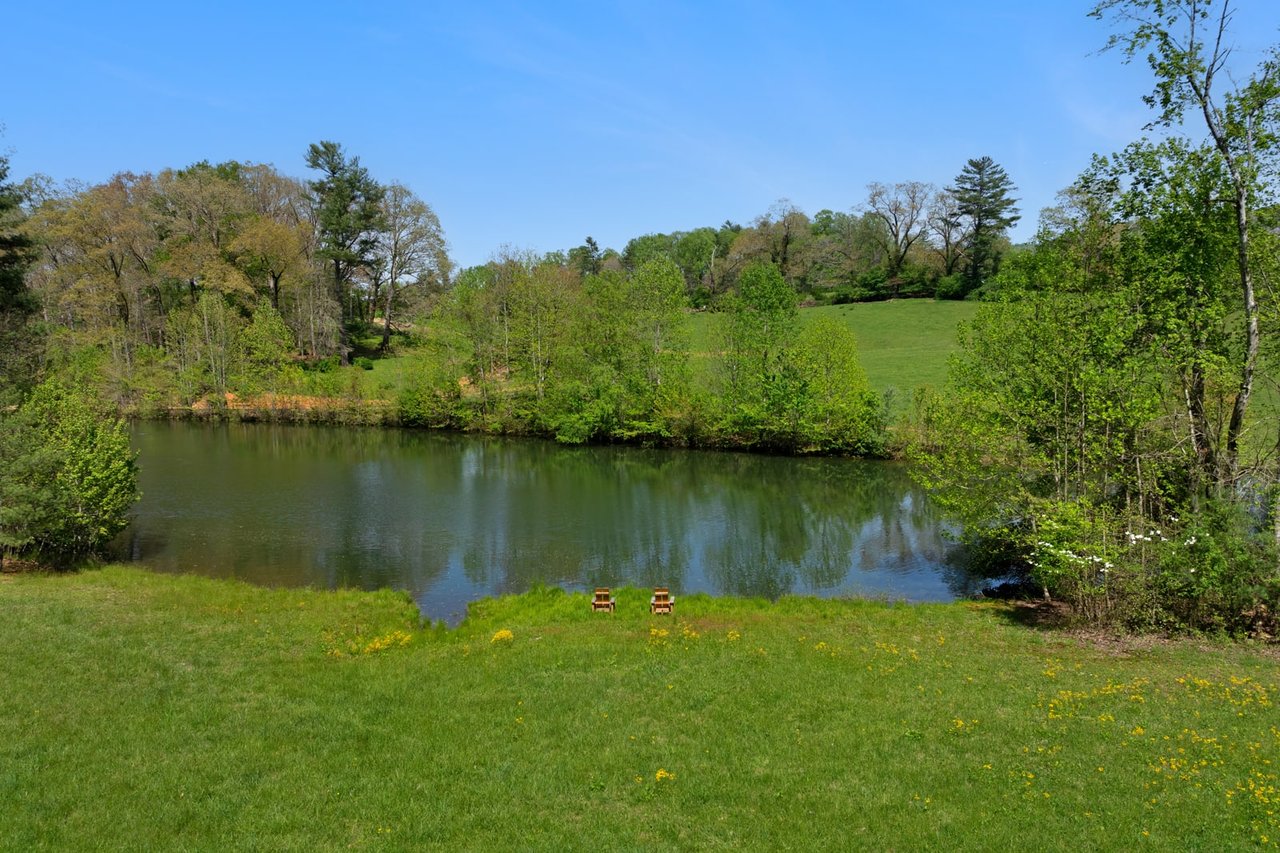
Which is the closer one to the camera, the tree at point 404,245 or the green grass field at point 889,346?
the green grass field at point 889,346

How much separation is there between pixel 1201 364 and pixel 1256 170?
15.9 ft

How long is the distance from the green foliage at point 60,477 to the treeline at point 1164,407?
91.5 feet

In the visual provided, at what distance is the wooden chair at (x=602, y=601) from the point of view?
68.0ft

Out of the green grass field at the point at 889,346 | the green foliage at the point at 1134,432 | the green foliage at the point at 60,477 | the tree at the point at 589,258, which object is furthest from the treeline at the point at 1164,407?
the tree at the point at 589,258

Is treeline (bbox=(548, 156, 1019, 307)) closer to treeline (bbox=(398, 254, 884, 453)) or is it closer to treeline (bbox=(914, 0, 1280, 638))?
treeline (bbox=(398, 254, 884, 453))

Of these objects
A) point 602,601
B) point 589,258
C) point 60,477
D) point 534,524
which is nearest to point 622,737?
point 602,601

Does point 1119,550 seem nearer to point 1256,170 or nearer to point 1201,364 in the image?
point 1201,364

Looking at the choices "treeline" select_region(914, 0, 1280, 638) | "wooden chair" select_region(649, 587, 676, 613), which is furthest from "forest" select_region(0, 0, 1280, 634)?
"wooden chair" select_region(649, 587, 676, 613)

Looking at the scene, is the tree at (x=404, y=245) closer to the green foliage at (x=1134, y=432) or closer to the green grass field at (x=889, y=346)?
the green grass field at (x=889, y=346)

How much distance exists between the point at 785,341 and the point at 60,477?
42.5m

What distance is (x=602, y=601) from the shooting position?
2073 centimetres

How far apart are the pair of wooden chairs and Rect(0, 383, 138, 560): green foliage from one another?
16.9 m

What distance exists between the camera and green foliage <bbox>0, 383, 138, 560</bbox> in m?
22.4

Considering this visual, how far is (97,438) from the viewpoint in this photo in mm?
25375
